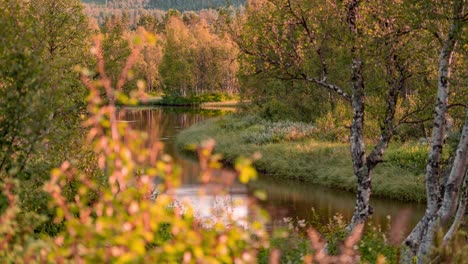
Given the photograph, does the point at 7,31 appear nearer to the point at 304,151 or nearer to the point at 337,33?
the point at 337,33

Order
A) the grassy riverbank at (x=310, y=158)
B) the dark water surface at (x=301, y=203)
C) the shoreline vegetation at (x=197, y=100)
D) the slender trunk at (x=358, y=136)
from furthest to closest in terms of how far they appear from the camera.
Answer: the shoreline vegetation at (x=197, y=100), the grassy riverbank at (x=310, y=158), the dark water surface at (x=301, y=203), the slender trunk at (x=358, y=136)

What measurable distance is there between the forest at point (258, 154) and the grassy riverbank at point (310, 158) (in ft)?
0.36

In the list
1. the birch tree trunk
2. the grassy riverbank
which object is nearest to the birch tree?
the birch tree trunk

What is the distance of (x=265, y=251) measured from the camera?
459 inches

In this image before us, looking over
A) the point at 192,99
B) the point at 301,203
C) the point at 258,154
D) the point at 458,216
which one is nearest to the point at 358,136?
the point at 458,216

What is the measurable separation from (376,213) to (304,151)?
10.6m

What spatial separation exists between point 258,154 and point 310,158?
28.3 m

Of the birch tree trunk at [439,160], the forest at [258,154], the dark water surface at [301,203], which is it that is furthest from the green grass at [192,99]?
the birch tree trunk at [439,160]

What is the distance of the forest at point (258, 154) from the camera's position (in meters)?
4.61

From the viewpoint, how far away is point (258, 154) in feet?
14.7

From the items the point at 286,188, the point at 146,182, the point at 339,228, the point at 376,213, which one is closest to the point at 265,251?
the point at 339,228

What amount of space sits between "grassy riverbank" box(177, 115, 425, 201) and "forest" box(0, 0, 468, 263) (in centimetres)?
11

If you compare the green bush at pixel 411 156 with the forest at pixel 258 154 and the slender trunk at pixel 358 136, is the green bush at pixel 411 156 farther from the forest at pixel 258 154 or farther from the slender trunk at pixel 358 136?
the slender trunk at pixel 358 136

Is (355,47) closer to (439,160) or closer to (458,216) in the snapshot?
(439,160)
